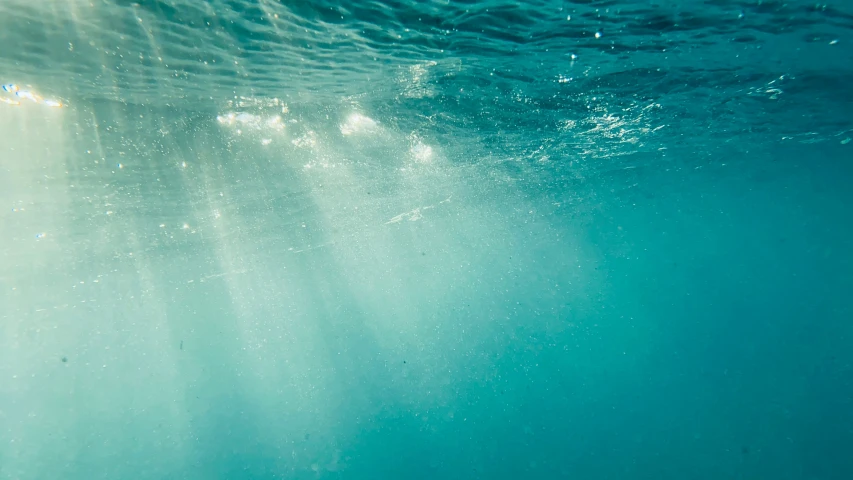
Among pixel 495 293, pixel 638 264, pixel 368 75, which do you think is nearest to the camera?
pixel 368 75

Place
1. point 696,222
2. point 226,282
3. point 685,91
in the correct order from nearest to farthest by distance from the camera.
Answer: point 685,91 → point 226,282 → point 696,222

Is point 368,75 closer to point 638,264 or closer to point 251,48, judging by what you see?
point 251,48

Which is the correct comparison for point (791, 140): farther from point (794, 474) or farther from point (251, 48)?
point (251, 48)

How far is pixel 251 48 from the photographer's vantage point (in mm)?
7109

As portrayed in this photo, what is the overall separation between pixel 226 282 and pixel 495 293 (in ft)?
255

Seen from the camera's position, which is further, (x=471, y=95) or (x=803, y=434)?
(x=803, y=434)

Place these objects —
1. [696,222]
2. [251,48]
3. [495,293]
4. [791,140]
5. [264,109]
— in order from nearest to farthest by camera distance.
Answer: [251,48]
[264,109]
[791,140]
[696,222]
[495,293]

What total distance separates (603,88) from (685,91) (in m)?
3.10

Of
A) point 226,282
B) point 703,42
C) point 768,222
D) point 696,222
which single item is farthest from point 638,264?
point 703,42

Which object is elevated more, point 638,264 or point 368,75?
point 368,75

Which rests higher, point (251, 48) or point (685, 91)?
point (251, 48)

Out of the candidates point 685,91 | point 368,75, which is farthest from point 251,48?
point 685,91

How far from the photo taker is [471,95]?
10844mm

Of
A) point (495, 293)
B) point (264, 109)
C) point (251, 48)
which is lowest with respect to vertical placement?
point (495, 293)
